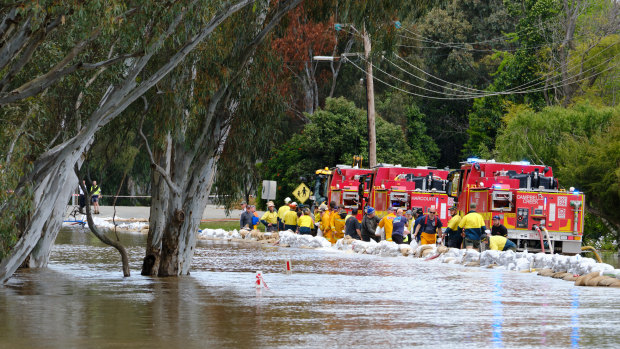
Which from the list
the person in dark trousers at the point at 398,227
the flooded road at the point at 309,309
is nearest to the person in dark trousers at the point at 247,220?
the person in dark trousers at the point at 398,227

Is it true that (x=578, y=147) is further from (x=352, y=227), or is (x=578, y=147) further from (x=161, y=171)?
(x=161, y=171)

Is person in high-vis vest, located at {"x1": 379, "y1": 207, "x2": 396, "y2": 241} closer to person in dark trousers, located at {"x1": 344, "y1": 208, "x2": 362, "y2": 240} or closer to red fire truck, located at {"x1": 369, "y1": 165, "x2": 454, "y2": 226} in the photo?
person in dark trousers, located at {"x1": 344, "y1": 208, "x2": 362, "y2": 240}


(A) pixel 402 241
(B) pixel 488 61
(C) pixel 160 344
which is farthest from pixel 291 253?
(B) pixel 488 61

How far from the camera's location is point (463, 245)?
26.5 m

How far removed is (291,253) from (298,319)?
679 inches

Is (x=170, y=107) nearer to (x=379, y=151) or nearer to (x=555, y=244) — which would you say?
(x=555, y=244)

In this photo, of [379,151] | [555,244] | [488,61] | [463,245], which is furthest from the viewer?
[488,61]

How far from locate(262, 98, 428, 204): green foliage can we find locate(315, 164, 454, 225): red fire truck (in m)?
10.8

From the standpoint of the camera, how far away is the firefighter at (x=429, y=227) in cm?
2784

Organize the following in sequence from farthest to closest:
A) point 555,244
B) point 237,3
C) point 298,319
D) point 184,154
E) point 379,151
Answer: point 379,151, point 555,244, point 184,154, point 237,3, point 298,319

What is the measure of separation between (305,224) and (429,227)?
817cm

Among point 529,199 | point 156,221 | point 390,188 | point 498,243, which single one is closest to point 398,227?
point 529,199

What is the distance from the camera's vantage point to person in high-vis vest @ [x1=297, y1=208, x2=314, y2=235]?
35.3 metres

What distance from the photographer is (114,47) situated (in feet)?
63.6
